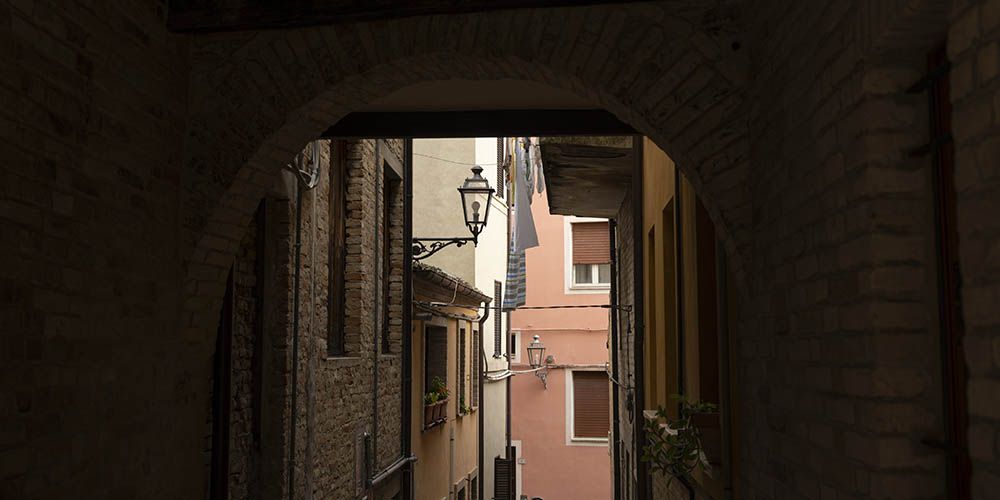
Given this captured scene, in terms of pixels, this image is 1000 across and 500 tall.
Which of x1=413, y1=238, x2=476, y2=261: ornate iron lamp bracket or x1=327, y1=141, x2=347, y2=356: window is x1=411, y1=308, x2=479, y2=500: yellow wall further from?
x1=327, y1=141, x2=347, y2=356: window

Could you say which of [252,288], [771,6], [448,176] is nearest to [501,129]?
[252,288]

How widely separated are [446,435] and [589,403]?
991 cm

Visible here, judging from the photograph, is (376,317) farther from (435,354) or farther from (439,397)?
(435,354)

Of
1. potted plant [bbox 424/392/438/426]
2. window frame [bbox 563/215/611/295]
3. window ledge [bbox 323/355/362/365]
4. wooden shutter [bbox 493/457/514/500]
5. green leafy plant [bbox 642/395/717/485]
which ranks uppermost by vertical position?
window frame [bbox 563/215/611/295]

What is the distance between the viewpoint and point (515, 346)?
26.1 meters

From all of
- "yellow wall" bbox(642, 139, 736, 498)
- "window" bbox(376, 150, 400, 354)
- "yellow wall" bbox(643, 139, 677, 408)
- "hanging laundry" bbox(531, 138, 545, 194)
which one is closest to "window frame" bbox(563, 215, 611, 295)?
"hanging laundry" bbox(531, 138, 545, 194)

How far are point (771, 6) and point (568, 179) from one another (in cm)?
722

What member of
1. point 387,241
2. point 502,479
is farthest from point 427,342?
point 502,479

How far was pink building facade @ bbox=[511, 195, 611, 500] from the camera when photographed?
25.2m

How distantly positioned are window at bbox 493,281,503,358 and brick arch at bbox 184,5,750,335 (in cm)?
1793

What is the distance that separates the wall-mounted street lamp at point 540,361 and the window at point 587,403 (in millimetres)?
651

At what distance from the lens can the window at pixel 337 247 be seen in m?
9.45

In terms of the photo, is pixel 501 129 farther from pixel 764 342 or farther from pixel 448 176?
pixel 448 176

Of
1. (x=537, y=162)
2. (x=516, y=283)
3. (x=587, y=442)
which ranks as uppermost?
(x=537, y=162)
